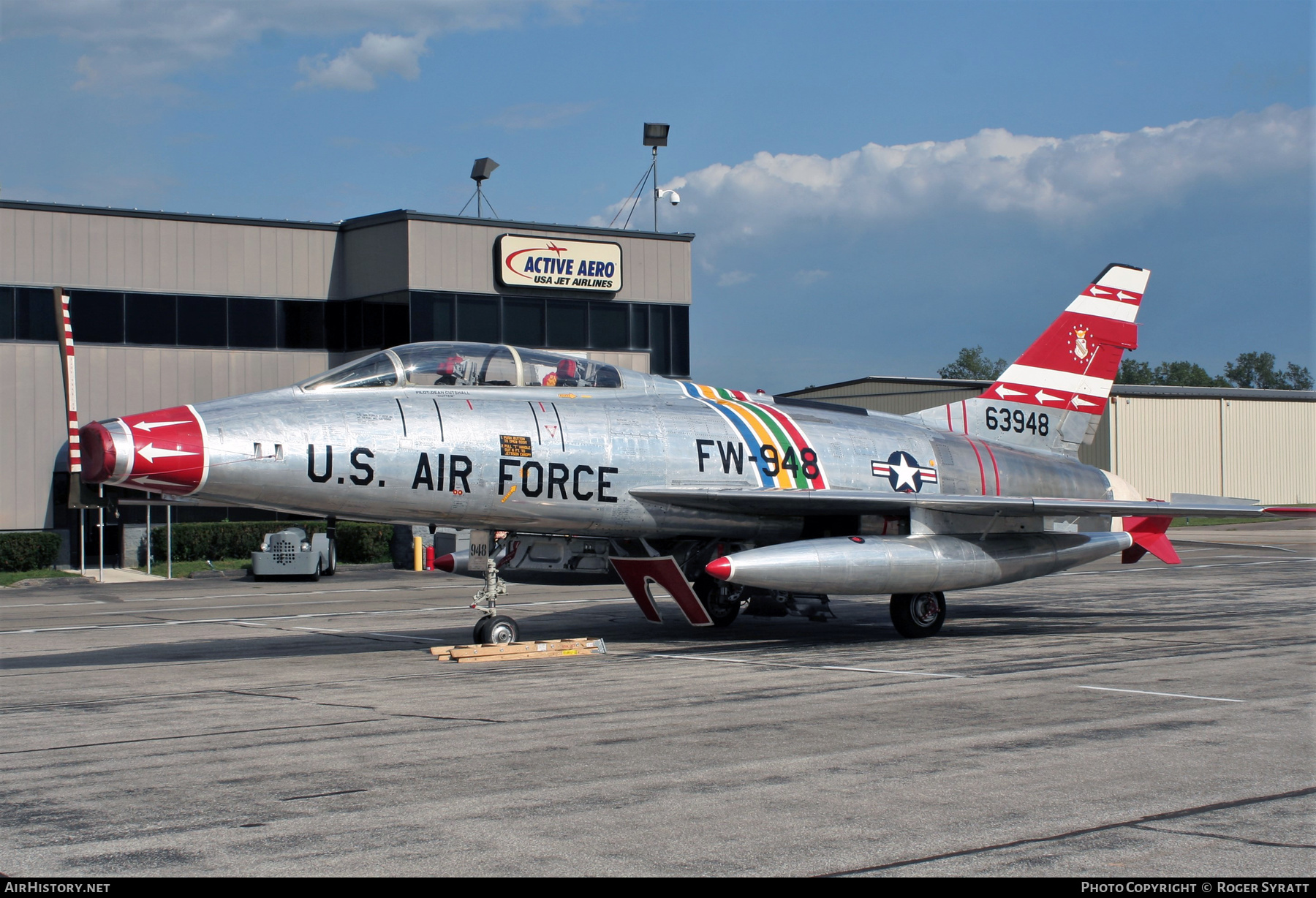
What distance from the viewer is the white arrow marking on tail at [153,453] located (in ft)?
35.0

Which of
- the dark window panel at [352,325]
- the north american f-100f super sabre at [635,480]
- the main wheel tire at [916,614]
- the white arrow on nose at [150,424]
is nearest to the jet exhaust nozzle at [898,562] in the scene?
the north american f-100f super sabre at [635,480]

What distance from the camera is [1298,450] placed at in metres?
54.2

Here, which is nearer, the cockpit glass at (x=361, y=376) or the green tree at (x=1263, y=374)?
the cockpit glass at (x=361, y=376)

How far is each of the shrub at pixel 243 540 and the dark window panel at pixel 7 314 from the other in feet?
20.0

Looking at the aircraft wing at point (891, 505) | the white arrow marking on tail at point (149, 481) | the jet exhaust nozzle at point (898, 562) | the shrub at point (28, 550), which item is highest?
the white arrow marking on tail at point (149, 481)

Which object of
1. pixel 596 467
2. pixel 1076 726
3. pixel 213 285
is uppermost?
pixel 213 285

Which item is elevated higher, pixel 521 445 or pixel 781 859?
pixel 521 445

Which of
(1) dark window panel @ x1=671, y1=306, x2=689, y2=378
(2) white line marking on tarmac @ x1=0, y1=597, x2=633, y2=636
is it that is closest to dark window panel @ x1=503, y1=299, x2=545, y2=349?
(1) dark window panel @ x1=671, y1=306, x2=689, y2=378

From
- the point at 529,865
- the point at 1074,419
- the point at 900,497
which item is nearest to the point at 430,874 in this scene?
the point at 529,865

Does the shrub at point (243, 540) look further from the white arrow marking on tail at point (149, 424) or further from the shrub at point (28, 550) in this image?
the white arrow marking on tail at point (149, 424)

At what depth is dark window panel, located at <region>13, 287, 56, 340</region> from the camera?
3044 centimetres

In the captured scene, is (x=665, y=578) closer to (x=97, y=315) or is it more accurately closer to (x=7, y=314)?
(x=97, y=315)

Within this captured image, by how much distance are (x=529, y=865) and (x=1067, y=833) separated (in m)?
2.62

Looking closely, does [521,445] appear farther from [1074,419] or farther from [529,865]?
[1074,419]
